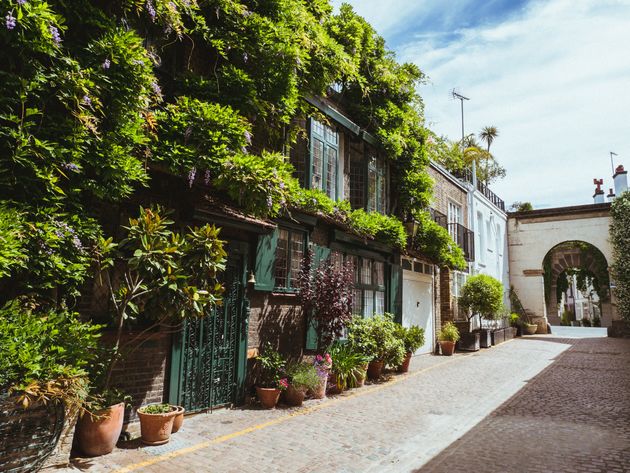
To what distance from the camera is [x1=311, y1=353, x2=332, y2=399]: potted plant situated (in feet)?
27.0

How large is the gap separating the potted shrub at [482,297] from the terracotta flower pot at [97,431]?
595 inches

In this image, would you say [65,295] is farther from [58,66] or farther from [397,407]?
[397,407]

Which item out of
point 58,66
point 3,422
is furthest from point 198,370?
point 58,66

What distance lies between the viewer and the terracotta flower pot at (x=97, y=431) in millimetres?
4859

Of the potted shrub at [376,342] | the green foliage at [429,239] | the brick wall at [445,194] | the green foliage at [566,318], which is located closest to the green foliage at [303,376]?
the potted shrub at [376,342]

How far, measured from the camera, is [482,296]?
56.3ft

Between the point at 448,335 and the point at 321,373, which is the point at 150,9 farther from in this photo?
the point at 448,335

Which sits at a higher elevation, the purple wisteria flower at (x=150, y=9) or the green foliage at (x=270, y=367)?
the purple wisteria flower at (x=150, y=9)

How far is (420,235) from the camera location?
1377 cm

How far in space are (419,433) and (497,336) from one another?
1551cm

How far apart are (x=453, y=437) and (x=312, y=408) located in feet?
8.17

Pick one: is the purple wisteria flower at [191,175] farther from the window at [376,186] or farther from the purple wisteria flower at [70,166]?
the window at [376,186]

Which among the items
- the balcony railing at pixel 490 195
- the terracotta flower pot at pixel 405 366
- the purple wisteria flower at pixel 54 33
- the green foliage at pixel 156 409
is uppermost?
the balcony railing at pixel 490 195

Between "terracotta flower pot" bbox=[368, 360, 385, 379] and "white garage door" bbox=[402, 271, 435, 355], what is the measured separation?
3.53 metres
